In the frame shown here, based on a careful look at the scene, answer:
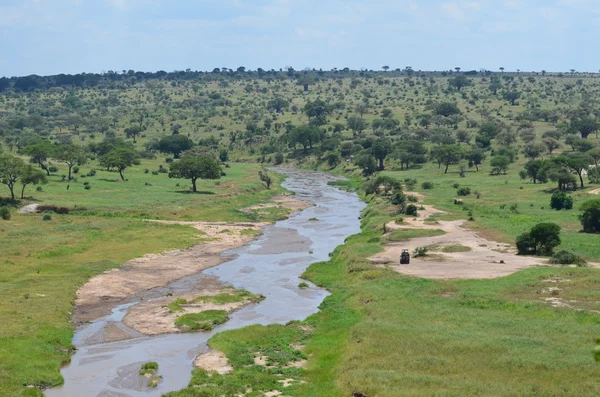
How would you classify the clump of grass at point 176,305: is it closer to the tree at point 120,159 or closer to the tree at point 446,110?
the tree at point 120,159

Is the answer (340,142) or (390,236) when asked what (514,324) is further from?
(340,142)

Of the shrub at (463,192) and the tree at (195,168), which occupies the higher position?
the tree at (195,168)

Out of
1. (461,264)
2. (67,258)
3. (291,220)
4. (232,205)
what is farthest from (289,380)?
(232,205)

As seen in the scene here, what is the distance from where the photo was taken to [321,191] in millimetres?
127688

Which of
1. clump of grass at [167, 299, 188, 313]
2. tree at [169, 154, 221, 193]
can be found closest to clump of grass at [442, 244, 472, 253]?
clump of grass at [167, 299, 188, 313]

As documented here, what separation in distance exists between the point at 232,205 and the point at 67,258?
39.5m

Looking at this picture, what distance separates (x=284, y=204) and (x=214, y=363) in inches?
2801

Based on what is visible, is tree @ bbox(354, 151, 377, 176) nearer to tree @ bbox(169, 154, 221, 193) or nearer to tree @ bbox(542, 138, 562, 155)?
tree @ bbox(542, 138, 562, 155)

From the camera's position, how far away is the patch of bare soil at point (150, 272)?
170 feet

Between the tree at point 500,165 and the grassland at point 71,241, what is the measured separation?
118 ft

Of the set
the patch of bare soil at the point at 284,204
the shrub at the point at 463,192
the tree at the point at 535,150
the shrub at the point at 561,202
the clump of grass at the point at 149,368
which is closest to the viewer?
the clump of grass at the point at 149,368

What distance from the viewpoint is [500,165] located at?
12344 cm

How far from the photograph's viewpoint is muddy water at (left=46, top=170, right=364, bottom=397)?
36.4 meters

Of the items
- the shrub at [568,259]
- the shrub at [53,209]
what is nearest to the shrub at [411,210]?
the shrub at [568,259]
